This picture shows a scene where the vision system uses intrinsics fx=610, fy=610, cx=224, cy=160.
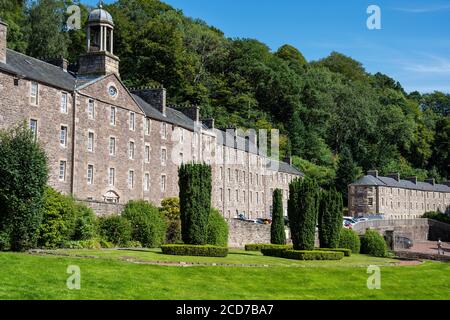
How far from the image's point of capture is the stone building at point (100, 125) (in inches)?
1604

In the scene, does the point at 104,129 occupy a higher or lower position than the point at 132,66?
lower

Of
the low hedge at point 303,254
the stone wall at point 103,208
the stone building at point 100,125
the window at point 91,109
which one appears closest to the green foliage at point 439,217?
the stone building at point 100,125

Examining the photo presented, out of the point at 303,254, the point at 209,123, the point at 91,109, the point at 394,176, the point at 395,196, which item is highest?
the point at 209,123

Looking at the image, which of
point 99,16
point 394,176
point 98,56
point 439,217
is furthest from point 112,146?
point 394,176

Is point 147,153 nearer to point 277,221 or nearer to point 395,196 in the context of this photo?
point 277,221

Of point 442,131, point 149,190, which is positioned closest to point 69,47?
point 149,190

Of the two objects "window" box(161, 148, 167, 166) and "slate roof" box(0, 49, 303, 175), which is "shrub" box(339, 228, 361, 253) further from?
"slate roof" box(0, 49, 303, 175)

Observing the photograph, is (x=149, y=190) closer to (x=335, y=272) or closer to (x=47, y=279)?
(x=335, y=272)

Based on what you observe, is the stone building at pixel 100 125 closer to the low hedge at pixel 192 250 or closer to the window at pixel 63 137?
the window at pixel 63 137

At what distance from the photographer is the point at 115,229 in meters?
37.3

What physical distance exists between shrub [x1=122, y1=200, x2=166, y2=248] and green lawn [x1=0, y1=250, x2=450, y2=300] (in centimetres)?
933

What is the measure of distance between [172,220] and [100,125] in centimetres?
962
